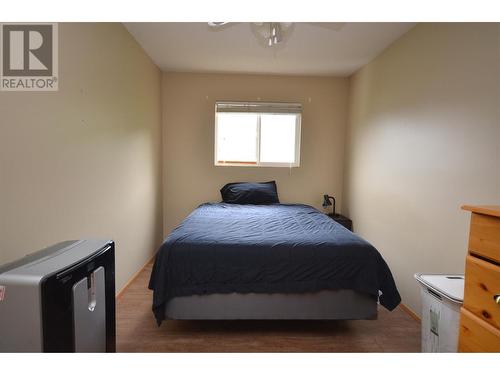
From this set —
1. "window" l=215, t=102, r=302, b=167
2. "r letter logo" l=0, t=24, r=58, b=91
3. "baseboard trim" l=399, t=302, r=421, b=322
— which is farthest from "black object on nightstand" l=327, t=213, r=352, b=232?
"r letter logo" l=0, t=24, r=58, b=91

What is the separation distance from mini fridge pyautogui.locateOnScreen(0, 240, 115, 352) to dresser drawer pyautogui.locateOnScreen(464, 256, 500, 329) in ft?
→ 4.74

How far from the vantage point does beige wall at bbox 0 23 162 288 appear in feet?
4.04

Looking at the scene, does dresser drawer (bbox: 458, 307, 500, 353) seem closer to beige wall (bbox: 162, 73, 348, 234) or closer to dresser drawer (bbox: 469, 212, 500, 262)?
dresser drawer (bbox: 469, 212, 500, 262)

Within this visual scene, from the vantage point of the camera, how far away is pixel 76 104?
5.46 ft

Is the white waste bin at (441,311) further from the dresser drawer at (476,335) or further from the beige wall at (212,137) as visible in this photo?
the beige wall at (212,137)

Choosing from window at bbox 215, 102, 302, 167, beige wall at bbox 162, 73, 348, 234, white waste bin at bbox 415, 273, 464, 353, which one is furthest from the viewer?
window at bbox 215, 102, 302, 167

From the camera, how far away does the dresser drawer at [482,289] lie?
0.84 meters

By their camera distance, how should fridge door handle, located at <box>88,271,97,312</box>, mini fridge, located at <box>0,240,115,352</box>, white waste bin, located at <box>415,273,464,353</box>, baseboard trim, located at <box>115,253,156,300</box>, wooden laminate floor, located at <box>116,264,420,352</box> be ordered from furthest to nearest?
baseboard trim, located at <box>115,253,156,300</box>
wooden laminate floor, located at <box>116,264,420,352</box>
white waste bin, located at <box>415,273,464,353</box>
fridge door handle, located at <box>88,271,97,312</box>
mini fridge, located at <box>0,240,115,352</box>

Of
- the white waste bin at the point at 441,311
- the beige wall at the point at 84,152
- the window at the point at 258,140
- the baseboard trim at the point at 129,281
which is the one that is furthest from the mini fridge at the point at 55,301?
the window at the point at 258,140

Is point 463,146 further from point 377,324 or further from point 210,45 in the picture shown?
point 210,45

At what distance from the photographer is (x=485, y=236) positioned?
88 centimetres

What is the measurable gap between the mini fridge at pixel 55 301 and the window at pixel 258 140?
275cm

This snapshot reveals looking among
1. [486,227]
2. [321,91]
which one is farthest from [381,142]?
[486,227]
